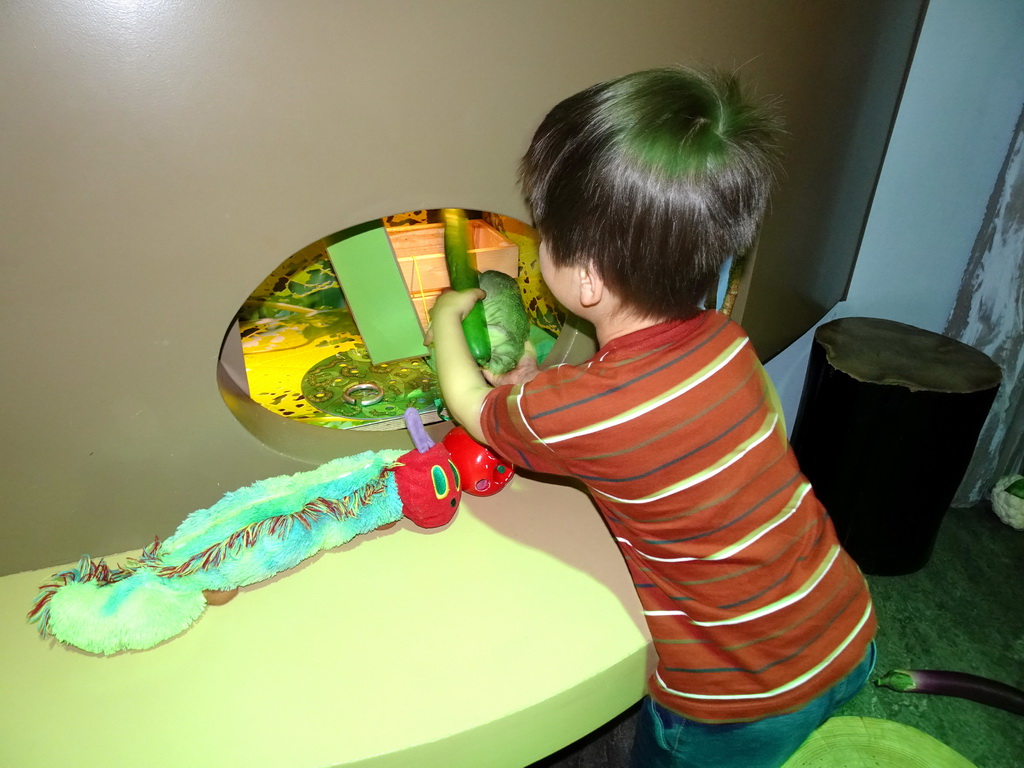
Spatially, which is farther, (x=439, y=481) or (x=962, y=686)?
(x=962, y=686)

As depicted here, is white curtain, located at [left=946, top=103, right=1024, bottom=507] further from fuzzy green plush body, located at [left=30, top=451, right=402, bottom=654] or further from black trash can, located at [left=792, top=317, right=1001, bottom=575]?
fuzzy green plush body, located at [left=30, top=451, right=402, bottom=654]

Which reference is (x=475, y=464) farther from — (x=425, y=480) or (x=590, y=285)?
(x=590, y=285)

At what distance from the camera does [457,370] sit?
70cm

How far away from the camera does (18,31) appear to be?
481mm

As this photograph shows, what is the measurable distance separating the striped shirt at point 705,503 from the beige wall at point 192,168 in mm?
262

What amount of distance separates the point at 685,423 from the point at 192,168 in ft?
1.56

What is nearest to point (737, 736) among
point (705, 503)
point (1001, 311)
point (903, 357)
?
point (705, 503)

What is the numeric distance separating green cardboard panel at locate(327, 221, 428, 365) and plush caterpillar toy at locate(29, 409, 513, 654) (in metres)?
0.24

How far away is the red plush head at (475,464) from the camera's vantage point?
783 mm

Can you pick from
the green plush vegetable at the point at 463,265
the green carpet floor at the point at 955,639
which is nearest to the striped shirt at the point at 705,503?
the green plush vegetable at the point at 463,265

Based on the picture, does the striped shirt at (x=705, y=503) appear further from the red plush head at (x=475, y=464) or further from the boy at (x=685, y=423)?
the red plush head at (x=475, y=464)

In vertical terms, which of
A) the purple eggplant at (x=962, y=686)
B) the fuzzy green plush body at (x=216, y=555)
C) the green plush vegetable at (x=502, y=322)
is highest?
the green plush vegetable at (x=502, y=322)

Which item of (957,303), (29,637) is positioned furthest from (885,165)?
(29,637)

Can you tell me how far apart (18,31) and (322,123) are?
220mm
